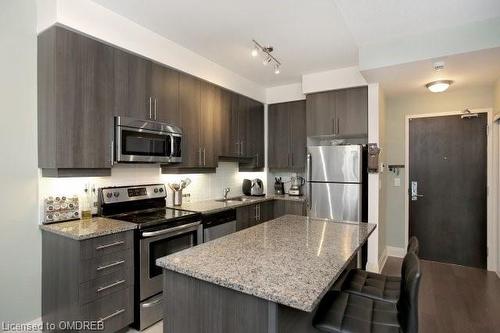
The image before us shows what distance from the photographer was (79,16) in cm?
220

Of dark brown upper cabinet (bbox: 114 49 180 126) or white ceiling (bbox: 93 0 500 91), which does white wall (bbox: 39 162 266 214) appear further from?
white ceiling (bbox: 93 0 500 91)

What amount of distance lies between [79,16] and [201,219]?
2032 millimetres

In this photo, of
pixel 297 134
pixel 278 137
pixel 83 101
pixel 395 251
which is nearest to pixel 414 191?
pixel 395 251

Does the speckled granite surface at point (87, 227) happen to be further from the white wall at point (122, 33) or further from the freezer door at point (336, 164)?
the freezer door at point (336, 164)

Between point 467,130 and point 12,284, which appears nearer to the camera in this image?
point 12,284

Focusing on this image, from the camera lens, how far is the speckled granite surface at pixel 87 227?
6.46 feet

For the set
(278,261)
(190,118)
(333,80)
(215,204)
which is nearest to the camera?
(278,261)

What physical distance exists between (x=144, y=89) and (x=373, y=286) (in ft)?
8.21

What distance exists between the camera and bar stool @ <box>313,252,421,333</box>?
1244 millimetres

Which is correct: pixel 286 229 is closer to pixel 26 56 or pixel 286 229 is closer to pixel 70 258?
pixel 70 258

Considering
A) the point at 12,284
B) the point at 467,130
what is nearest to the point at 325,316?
the point at 12,284

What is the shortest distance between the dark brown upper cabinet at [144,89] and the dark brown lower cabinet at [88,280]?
1.15 meters

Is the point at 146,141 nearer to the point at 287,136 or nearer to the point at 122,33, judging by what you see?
the point at 122,33

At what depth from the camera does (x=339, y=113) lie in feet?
12.7
